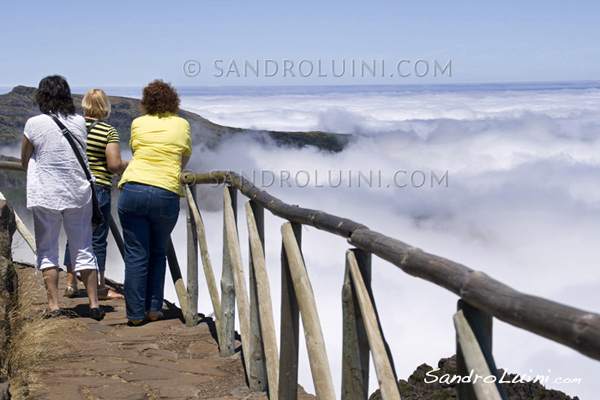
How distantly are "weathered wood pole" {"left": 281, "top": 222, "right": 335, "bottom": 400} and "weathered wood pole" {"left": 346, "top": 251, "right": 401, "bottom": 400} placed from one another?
46 centimetres

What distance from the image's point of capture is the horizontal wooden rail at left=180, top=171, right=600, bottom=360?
1345 millimetres

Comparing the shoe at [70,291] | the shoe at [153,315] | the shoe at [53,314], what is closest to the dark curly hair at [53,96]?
the shoe at [53,314]

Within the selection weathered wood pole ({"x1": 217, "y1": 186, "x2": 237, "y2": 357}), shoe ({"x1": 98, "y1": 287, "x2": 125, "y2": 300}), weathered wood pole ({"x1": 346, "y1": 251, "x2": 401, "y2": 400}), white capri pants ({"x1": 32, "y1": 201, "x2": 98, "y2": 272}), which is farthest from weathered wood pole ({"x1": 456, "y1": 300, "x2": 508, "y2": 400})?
shoe ({"x1": 98, "y1": 287, "x2": 125, "y2": 300})

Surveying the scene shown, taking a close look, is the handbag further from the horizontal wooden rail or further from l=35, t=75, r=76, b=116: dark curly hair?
the horizontal wooden rail

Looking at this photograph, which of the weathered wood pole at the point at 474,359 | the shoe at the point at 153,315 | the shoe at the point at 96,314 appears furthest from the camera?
the shoe at the point at 153,315

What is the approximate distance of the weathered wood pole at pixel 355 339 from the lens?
8.38 feet

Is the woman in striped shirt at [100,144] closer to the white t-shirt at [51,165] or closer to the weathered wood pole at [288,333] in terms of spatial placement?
the white t-shirt at [51,165]

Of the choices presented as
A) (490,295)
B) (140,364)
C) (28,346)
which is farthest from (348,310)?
(140,364)

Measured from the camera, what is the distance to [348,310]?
2596mm

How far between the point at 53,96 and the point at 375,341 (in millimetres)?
3346

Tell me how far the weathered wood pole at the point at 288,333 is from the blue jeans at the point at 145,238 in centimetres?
186

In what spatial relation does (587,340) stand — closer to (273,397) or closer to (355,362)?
(355,362)

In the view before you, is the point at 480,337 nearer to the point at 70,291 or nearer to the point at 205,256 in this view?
the point at 205,256

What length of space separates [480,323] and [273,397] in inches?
84.3
